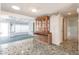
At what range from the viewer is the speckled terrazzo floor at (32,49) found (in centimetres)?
187

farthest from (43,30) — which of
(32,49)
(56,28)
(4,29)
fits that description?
(4,29)

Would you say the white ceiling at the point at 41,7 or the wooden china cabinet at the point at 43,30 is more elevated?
the white ceiling at the point at 41,7

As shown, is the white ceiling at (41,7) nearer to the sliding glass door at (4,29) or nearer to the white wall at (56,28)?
the white wall at (56,28)

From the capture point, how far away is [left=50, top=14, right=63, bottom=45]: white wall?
188cm

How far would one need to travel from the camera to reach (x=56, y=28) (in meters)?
1.90

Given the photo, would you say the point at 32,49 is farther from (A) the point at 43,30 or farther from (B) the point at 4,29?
(B) the point at 4,29

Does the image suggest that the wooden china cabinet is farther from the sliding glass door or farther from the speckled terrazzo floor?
the sliding glass door

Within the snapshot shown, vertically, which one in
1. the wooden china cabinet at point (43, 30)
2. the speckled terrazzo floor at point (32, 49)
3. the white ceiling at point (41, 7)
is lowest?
the speckled terrazzo floor at point (32, 49)

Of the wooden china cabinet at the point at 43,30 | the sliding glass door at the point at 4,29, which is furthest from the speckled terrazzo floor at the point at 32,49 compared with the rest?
the sliding glass door at the point at 4,29

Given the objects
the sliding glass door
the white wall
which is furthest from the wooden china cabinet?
the sliding glass door

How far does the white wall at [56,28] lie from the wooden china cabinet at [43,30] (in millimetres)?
65

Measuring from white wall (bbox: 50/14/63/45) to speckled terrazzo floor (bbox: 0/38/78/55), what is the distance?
0.37 ft

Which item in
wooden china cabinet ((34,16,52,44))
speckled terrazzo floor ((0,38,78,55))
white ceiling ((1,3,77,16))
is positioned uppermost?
white ceiling ((1,3,77,16))
